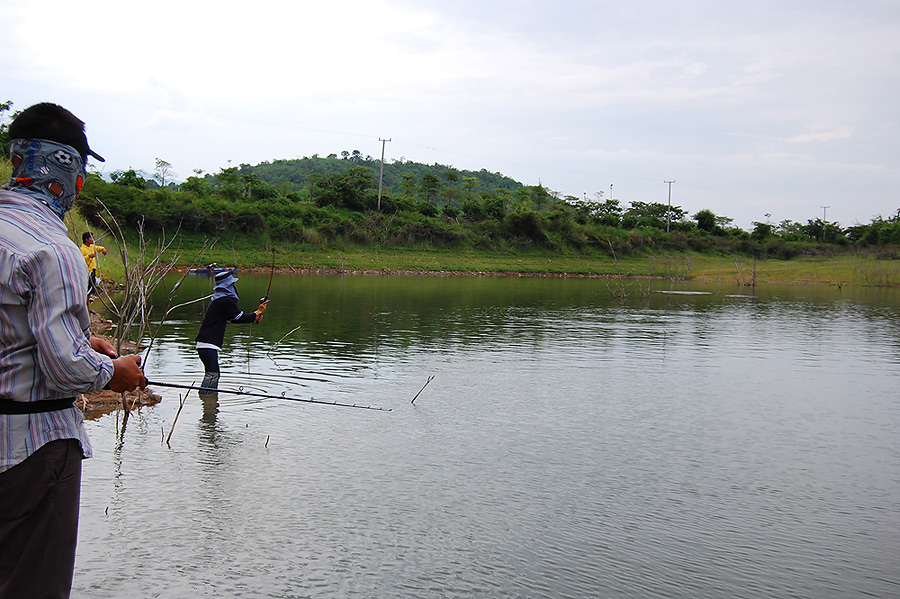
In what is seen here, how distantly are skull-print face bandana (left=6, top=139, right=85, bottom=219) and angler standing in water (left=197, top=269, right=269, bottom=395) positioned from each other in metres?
Result: 6.26

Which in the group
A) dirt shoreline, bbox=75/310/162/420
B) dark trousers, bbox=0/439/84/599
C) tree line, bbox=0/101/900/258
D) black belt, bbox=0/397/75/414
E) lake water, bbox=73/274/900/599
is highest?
tree line, bbox=0/101/900/258

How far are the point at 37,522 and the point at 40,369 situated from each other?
20.9 inches

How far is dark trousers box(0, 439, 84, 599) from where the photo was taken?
8.57 feet

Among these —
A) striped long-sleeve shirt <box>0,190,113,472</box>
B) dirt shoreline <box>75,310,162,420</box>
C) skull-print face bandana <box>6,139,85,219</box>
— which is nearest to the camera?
striped long-sleeve shirt <box>0,190,113,472</box>

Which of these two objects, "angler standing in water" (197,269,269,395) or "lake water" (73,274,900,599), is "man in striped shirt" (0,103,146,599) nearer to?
"lake water" (73,274,900,599)

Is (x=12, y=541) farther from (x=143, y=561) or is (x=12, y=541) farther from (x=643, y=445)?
(x=643, y=445)

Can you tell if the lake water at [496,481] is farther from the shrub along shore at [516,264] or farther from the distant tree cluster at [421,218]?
the shrub along shore at [516,264]

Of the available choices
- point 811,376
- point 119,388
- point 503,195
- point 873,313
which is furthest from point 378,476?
point 503,195

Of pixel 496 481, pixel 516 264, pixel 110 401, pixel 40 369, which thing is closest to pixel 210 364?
pixel 110 401

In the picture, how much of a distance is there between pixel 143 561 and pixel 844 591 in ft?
14.1

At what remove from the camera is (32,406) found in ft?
8.59

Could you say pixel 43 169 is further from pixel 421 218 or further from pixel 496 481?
pixel 421 218

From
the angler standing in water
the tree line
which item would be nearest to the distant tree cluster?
the tree line

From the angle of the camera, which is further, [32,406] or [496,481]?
[496,481]
